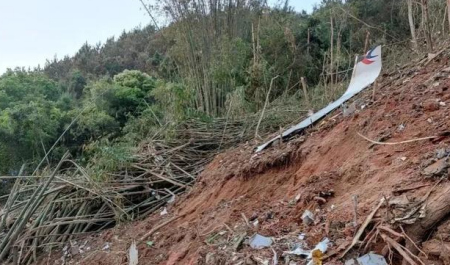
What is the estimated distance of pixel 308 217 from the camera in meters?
2.24

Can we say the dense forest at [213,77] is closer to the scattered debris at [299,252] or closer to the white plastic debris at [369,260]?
the scattered debris at [299,252]

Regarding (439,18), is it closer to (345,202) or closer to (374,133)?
(374,133)

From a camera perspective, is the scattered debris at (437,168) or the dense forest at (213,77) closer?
the scattered debris at (437,168)

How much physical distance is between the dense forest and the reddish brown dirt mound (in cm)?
143

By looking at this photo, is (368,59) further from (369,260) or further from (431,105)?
(369,260)

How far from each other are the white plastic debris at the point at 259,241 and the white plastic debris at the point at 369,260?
0.49m

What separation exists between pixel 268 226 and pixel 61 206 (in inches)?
115

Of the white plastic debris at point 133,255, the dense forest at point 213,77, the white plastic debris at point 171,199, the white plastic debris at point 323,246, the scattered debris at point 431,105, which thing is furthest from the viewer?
the dense forest at point 213,77

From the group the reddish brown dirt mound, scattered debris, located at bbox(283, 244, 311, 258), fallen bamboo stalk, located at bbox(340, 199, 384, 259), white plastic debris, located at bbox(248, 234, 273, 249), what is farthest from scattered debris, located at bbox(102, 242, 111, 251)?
fallen bamboo stalk, located at bbox(340, 199, 384, 259)

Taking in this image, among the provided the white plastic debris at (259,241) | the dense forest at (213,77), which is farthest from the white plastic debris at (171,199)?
the white plastic debris at (259,241)

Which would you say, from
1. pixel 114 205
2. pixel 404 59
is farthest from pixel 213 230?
pixel 404 59

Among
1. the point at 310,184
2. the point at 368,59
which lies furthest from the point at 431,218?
the point at 368,59

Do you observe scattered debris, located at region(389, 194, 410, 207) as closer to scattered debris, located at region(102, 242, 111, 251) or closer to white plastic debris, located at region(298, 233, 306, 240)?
white plastic debris, located at region(298, 233, 306, 240)

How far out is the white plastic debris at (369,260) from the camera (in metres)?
1.67
